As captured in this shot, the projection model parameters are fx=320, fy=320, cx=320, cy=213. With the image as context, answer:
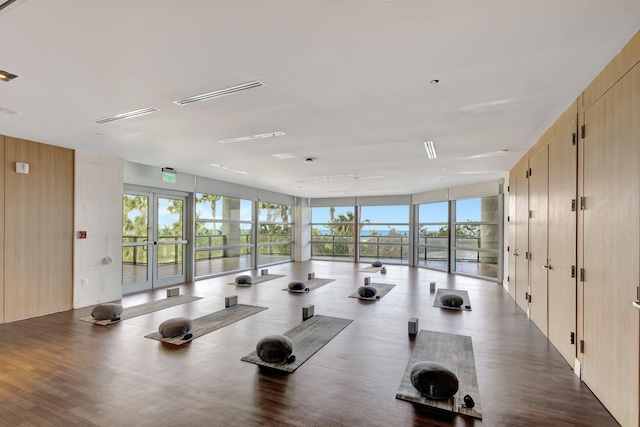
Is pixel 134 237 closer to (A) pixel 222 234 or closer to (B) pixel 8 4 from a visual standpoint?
(A) pixel 222 234

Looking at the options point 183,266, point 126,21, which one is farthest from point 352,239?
point 126,21

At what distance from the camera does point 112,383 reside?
2.97 meters

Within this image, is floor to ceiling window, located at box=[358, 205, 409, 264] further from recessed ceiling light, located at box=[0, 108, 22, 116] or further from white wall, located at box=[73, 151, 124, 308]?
recessed ceiling light, located at box=[0, 108, 22, 116]

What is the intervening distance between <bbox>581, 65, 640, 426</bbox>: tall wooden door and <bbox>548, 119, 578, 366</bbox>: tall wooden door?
287 millimetres

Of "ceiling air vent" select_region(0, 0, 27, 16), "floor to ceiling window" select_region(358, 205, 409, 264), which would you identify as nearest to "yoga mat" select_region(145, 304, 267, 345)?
"ceiling air vent" select_region(0, 0, 27, 16)

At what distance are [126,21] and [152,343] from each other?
3541 millimetres

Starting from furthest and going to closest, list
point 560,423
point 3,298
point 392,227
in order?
point 392,227 → point 3,298 → point 560,423

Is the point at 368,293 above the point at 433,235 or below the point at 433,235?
below

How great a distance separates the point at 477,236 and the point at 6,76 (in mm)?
10075

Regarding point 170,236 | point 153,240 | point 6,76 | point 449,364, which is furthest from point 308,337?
point 170,236

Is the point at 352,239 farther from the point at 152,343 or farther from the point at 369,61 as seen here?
→ the point at 369,61

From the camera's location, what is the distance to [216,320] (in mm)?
4953

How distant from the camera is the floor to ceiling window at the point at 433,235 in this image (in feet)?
35.3

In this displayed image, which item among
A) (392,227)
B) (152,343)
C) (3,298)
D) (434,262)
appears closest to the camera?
(152,343)
